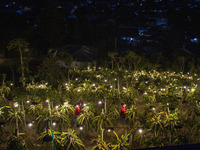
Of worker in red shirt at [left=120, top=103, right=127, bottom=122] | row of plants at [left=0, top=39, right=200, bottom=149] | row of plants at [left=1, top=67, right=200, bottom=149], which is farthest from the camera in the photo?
worker in red shirt at [left=120, top=103, right=127, bottom=122]

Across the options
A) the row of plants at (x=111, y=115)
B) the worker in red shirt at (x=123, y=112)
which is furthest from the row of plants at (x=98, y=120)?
the worker in red shirt at (x=123, y=112)

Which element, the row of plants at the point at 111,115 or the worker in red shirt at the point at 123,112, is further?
the worker in red shirt at the point at 123,112

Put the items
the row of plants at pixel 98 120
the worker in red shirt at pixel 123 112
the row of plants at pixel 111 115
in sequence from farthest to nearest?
the worker in red shirt at pixel 123 112 < the row of plants at pixel 111 115 < the row of plants at pixel 98 120

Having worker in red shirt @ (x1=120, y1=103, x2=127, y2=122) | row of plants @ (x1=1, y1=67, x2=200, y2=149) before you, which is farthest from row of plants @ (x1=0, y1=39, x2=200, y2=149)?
worker in red shirt @ (x1=120, y1=103, x2=127, y2=122)

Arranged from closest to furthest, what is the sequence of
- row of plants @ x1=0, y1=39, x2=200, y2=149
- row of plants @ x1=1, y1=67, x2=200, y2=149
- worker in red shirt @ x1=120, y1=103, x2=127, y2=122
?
row of plants @ x1=0, y1=39, x2=200, y2=149 < row of plants @ x1=1, y1=67, x2=200, y2=149 < worker in red shirt @ x1=120, y1=103, x2=127, y2=122

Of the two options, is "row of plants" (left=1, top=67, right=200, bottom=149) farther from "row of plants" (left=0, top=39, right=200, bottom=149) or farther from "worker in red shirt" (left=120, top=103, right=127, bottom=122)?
"worker in red shirt" (left=120, top=103, right=127, bottom=122)

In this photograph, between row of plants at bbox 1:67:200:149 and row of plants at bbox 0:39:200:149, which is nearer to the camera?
row of plants at bbox 0:39:200:149

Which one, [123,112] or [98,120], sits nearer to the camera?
[98,120]

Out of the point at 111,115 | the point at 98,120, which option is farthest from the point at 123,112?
the point at 98,120

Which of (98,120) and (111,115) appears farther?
(111,115)

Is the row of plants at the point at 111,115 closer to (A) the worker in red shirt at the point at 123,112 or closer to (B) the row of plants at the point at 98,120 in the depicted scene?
(B) the row of plants at the point at 98,120

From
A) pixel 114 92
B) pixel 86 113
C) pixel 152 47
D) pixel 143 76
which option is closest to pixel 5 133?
pixel 86 113

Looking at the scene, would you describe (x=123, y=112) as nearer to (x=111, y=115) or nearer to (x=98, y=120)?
(x=111, y=115)

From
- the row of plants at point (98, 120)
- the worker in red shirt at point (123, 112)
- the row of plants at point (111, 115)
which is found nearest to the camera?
the row of plants at point (98, 120)
